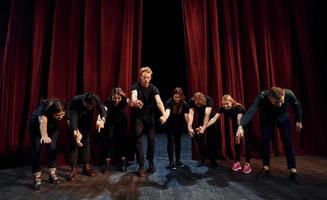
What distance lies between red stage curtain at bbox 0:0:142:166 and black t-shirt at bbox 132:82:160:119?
0.71 metres

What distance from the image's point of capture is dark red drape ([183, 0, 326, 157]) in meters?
4.61

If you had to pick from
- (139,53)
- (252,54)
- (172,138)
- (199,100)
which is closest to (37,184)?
(172,138)

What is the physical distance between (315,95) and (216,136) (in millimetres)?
1964

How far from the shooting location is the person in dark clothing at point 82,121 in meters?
3.26

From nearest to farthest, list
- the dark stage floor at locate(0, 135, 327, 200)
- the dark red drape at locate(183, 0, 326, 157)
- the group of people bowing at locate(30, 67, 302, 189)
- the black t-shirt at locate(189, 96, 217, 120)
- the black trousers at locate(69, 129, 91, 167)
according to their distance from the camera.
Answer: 1. the dark stage floor at locate(0, 135, 327, 200)
2. the group of people bowing at locate(30, 67, 302, 189)
3. the black trousers at locate(69, 129, 91, 167)
4. the black t-shirt at locate(189, 96, 217, 120)
5. the dark red drape at locate(183, 0, 326, 157)

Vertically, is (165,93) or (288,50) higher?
(288,50)

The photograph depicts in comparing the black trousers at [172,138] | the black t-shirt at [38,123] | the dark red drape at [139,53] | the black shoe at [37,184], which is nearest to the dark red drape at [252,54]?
the dark red drape at [139,53]

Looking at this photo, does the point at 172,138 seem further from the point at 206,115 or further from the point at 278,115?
the point at 278,115

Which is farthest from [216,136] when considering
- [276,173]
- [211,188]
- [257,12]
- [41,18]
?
[41,18]

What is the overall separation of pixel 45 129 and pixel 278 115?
262 cm

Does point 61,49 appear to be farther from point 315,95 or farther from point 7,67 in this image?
point 315,95

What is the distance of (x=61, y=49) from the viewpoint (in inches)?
172

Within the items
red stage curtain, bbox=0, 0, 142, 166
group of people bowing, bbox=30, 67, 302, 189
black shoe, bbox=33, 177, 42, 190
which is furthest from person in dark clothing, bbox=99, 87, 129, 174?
black shoe, bbox=33, 177, 42, 190

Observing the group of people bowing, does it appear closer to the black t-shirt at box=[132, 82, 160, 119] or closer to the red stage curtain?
the black t-shirt at box=[132, 82, 160, 119]
